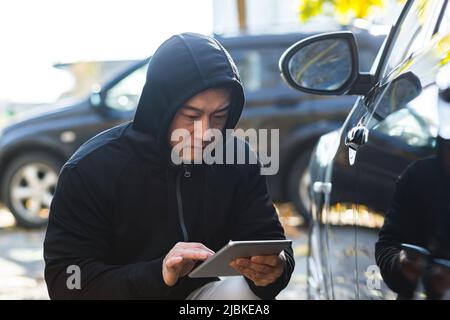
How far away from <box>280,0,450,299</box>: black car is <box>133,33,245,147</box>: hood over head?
379 millimetres

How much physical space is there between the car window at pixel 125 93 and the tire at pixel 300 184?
4.72 ft

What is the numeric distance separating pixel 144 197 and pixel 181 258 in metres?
0.26

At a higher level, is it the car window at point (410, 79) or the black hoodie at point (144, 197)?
the car window at point (410, 79)

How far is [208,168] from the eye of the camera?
6.84ft

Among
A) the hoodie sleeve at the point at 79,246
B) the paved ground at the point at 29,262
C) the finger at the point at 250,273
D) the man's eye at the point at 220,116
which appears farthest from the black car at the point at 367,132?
the paved ground at the point at 29,262

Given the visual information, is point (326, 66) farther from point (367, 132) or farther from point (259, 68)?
point (259, 68)

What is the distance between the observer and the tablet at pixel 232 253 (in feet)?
5.66

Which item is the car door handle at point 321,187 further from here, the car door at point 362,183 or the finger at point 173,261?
the finger at point 173,261

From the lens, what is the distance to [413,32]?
213 centimetres

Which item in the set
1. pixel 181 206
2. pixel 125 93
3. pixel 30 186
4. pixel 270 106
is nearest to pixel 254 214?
pixel 181 206

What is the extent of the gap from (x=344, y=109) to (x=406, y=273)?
5.22 metres

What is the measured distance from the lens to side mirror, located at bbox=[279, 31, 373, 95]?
236 cm
